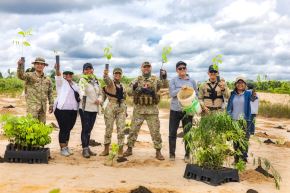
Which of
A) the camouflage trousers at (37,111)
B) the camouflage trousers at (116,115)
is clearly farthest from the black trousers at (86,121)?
the camouflage trousers at (37,111)

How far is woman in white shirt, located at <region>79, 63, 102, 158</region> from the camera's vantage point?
778 cm

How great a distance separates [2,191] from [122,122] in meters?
2.96

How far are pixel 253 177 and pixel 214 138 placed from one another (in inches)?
42.2

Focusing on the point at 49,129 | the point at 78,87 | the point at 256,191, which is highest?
the point at 78,87

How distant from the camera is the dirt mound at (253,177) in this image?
658 centimetres

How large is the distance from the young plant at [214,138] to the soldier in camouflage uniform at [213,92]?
3.91ft

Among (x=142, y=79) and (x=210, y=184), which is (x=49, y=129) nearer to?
(x=142, y=79)

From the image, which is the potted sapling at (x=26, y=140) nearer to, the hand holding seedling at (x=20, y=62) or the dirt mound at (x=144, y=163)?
the hand holding seedling at (x=20, y=62)

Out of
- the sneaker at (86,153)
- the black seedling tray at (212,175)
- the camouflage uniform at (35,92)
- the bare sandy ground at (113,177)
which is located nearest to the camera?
the bare sandy ground at (113,177)

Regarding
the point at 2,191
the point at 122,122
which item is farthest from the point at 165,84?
the point at 2,191

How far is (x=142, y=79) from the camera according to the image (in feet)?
25.7

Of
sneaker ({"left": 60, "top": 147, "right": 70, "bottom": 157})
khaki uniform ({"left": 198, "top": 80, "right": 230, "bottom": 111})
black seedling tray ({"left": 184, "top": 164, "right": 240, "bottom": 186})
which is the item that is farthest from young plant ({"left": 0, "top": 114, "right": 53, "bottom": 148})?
khaki uniform ({"left": 198, "top": 80, "right": 230, "bottom": 111})

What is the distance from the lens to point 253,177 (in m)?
6.71

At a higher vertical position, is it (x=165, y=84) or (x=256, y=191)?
(x=165, y=84)
